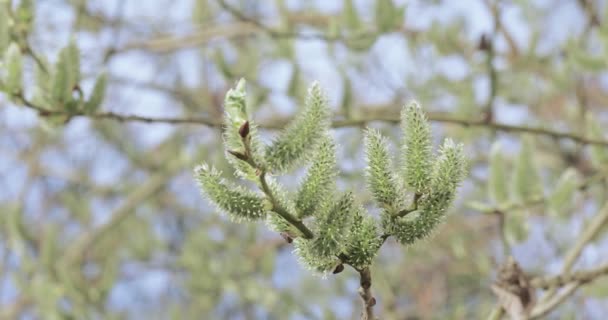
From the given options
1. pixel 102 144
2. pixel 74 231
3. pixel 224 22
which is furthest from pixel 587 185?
pixel 74 231

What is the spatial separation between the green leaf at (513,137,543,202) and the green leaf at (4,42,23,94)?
116cm

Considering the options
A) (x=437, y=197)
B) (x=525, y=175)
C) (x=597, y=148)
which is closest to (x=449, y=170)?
(x=437, y=197)

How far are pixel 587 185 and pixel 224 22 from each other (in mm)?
2168

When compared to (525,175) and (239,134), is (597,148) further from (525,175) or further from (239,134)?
(239,134)

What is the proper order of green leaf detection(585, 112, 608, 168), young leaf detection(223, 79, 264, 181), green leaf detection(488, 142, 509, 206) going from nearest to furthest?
young leaf detection(223, 79, 264, 181) < green leaf detection(488, 142, 509, 206) < green leaf detection(585, 112, 608, 168)

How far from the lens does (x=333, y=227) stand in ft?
2.80

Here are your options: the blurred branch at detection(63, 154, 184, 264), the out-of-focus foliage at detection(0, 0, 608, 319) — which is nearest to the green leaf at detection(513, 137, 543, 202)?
the out-of-focus foliage at detection(0, 0, 608, 319)

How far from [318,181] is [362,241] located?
87 mm

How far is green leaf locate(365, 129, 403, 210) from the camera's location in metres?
0.84

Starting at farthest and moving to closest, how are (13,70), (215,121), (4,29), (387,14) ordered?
(387,14), (215,121), (4,29), (13,70)

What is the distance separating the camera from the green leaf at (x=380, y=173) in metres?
0.84

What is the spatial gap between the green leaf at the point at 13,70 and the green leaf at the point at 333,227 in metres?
0.87

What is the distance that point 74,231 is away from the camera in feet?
15.3

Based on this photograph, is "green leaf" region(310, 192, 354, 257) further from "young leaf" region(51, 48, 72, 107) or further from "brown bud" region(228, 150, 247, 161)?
"young leaf" region(51, 48, 72, 107)
